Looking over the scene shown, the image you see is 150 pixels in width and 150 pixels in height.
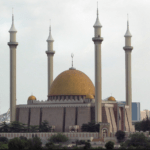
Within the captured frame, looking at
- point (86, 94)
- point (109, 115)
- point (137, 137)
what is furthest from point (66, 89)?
point (137, 137)

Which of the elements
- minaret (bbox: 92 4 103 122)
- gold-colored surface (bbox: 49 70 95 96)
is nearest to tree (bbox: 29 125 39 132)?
gold-colored surface (bbox: 49 70 95 96)

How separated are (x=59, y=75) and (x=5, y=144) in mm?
24642

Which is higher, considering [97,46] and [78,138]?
[97,46]

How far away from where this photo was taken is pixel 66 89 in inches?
3932

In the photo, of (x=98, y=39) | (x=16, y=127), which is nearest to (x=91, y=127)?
(x=16, y=127)

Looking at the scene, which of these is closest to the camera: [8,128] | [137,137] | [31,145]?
[31,145]

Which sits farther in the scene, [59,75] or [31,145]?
[59,75]

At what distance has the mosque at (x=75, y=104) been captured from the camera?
93781 mm

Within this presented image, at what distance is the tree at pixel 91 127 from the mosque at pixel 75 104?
4.18 ft

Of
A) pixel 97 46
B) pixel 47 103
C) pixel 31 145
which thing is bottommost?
pixel 31 145

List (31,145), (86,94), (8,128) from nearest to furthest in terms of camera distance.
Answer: (31,145), (8,128), (86,94)

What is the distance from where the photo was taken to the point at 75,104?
95688 millimetres

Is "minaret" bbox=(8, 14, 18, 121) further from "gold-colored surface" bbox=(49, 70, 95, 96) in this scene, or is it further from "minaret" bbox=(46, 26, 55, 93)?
"minaret" bbox=(46, 26, 55, 93)

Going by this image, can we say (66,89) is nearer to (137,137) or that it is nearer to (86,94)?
(86,94)
